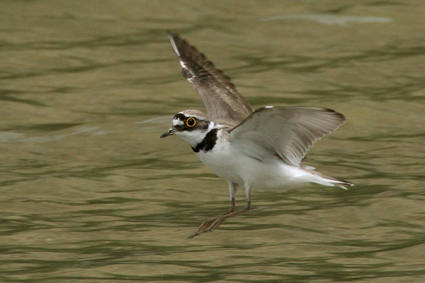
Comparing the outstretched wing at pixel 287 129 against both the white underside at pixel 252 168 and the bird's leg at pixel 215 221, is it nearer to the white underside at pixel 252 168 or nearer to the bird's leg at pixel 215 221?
the white underside at pixel 252 168

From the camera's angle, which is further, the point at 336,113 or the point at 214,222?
the point at 214,222

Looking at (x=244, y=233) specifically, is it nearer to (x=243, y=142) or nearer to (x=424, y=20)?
(x=243, y=142)

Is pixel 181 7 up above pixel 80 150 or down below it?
above

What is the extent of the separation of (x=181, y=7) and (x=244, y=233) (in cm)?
1087

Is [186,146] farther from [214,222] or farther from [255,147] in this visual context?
[255,147]

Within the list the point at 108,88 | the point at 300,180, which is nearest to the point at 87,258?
the point at 300,180

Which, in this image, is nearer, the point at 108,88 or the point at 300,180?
the point at 300,180

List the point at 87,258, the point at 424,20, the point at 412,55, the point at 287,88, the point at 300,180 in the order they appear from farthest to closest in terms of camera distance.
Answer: the point at 424,20
the point at 412,55
the point at 287,88
the point at 300,180
the point at 87,258

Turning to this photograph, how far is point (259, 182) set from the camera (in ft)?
31.8

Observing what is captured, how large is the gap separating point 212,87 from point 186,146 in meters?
2.57

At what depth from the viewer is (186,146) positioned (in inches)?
533

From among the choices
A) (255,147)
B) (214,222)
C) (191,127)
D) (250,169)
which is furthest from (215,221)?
(191,127)

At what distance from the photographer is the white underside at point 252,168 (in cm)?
942

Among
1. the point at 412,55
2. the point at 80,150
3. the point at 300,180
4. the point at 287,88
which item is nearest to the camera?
the point at 300,180
